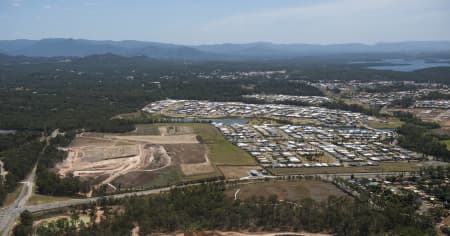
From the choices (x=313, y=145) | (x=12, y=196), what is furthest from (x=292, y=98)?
(x=12, y=196)

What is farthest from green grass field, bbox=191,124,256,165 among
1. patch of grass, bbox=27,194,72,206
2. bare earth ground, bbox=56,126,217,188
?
patch of grass, bbox=27,194,72,206

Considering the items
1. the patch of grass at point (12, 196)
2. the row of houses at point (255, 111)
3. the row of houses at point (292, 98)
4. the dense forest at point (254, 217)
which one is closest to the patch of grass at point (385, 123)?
the row of houses at point (255, 111)

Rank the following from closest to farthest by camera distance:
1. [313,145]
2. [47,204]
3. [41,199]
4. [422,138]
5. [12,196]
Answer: [47,204] < [41,199] < [12,196] < [313,145] < [422,138]

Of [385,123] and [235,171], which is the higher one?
[385,123]

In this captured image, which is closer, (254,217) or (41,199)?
(254,217)

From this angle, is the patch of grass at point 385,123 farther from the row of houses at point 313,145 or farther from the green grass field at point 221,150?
the green grass field at point 221,150

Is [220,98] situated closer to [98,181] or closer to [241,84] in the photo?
[241,84]

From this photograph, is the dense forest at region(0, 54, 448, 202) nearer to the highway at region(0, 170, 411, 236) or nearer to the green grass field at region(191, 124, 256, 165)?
the highway at region(0, 170, 411, 236)

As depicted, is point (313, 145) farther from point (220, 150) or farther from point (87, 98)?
point (87, 98)
